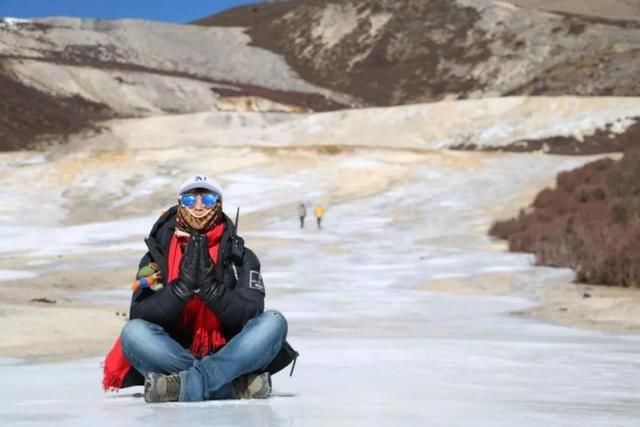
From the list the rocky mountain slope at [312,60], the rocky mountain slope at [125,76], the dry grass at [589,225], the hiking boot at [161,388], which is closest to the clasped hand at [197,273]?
the hiking boot at [161,388]

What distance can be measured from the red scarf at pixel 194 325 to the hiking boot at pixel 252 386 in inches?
8.0

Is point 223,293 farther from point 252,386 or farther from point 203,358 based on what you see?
point 252,386

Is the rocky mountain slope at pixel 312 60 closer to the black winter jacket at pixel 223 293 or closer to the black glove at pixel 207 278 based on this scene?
the black winter jacket at pixel 223 293

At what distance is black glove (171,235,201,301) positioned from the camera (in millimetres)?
5223

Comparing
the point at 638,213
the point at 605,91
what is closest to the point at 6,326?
the point at 638,213

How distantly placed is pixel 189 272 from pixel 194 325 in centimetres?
44

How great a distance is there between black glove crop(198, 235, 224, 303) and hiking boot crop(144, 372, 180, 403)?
0.40 meters

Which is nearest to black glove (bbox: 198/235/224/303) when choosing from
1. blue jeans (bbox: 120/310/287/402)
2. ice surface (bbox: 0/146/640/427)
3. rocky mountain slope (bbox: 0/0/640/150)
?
blue jeans (bbox: 120/310/287/402)

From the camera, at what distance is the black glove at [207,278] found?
206 inches

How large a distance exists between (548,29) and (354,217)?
7030cm

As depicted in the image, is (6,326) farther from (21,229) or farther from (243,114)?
(243,114)

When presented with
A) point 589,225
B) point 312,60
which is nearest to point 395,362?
point 589,225

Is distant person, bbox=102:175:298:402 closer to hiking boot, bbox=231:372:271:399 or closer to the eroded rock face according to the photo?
hiking boot, bbox=231:372:271:399

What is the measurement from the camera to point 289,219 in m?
36.8
